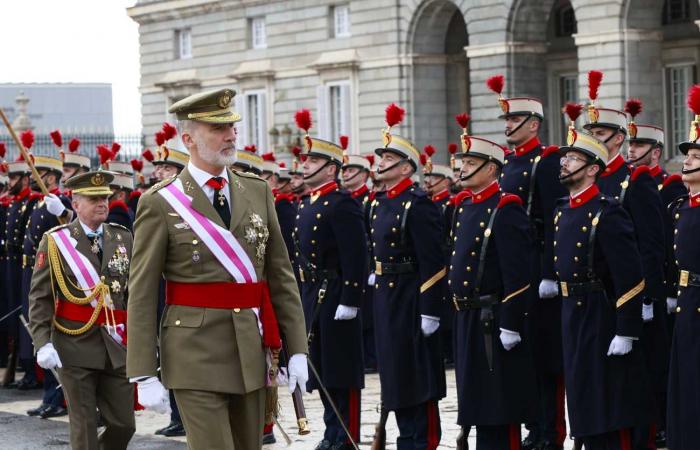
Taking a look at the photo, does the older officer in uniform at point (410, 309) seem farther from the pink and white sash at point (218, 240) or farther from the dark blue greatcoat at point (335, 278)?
the pink and white sash at point (218, 240)

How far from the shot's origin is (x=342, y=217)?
10117 mm

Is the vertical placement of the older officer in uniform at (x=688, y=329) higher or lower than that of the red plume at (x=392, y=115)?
lower

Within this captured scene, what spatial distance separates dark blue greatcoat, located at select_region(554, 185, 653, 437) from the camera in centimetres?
834

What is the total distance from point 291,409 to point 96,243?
11.1ft

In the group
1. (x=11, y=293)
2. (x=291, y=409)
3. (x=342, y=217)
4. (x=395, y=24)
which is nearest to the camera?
(x=342, y=217)

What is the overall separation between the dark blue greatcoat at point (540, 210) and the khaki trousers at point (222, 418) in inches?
131

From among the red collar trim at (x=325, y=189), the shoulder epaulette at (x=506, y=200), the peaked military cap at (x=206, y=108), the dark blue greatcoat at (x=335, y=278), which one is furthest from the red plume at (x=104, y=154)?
the peaked military cap at (x=206, y=108)

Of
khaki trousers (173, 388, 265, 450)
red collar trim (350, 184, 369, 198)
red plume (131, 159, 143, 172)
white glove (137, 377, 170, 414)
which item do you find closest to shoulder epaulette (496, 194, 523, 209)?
khaki trousers (173, 388, 265, 450)

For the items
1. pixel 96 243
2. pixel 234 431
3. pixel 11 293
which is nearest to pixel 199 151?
pixel 234 431

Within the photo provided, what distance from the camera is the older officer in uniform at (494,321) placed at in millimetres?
8641

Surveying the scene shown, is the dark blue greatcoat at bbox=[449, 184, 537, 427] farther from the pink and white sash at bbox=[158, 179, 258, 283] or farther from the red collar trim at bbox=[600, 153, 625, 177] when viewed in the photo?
the pink and white sash at bbox=[158, 179, 258, 283]

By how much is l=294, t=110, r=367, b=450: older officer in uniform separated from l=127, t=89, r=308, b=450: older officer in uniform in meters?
3.34

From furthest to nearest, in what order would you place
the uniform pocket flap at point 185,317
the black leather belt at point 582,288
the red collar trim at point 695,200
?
1. the black leather belt at point 582,288
2. the red collar trim at point 695,200
3. the uniform pocket flap at point 185,317

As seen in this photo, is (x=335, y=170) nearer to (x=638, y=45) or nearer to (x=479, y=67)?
(x=638, y=45)
